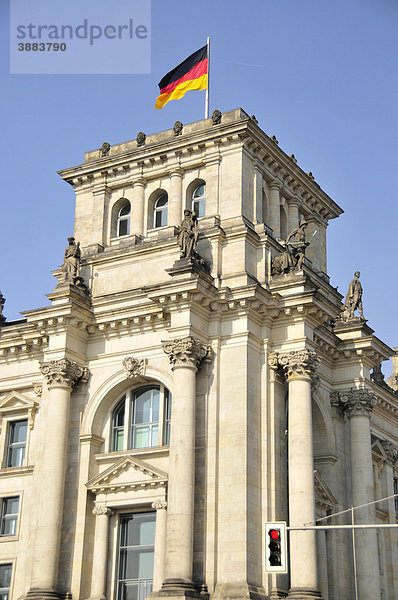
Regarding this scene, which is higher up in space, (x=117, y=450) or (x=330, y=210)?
(x=330, y=210)

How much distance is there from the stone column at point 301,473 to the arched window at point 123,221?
10.5 m

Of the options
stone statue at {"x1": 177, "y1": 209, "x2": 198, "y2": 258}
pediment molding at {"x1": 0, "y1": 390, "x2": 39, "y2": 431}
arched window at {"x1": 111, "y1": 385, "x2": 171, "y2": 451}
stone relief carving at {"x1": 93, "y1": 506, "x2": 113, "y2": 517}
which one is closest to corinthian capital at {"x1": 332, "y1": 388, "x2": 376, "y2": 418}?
arched window at {"x1": 111, "y1": 385, "x2": 171, "y2": 451}

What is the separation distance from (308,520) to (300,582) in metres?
2.08

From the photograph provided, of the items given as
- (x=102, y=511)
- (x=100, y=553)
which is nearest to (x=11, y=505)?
(x=102, y=511)

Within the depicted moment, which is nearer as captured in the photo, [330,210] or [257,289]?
[257,289]

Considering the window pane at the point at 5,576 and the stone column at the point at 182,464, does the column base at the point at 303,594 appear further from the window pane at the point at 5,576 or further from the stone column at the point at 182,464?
the window pane at the point at 5,576

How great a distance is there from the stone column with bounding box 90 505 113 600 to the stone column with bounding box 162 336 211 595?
387cm

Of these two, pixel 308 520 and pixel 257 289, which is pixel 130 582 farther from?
pixel 257 289

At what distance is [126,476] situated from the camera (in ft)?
110

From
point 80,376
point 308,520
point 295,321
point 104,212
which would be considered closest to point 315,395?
point 295,321

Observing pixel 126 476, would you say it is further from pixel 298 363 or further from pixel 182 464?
pixel 298 363

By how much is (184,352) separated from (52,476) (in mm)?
6873

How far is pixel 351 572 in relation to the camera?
35.8 m

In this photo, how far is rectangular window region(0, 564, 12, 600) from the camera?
35.3 metres
